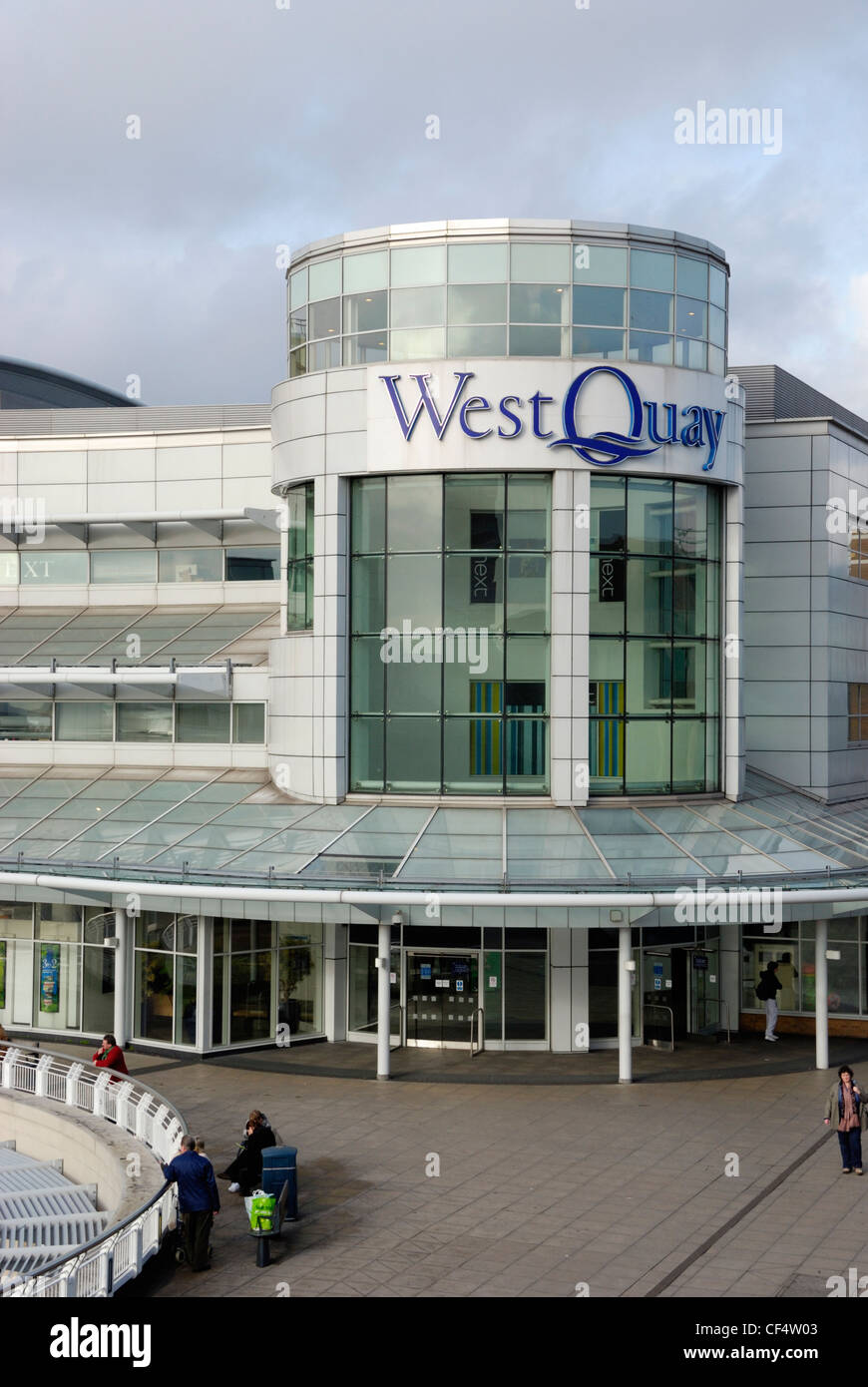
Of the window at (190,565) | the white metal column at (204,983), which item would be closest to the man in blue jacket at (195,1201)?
the white metal column at (204,983)

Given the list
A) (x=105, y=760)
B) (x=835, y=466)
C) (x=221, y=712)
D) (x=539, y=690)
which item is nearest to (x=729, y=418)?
(x=835, y=466)

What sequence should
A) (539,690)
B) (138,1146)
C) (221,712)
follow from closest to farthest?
(138,1146) → (539,690) → (221,712)

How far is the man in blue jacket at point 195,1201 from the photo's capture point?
52.4 feet

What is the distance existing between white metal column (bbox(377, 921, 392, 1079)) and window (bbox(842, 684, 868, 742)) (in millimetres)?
13948

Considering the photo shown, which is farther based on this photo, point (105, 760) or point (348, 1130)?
point (105, 760)

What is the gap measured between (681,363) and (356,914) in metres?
12.9

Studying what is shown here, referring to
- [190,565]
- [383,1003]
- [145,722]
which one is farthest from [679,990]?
[190,565]

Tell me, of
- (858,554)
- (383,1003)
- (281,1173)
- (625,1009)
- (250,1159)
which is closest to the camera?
(281,1173)

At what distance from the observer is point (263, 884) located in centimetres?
2569

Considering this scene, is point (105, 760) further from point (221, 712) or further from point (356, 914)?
point (356, 914)

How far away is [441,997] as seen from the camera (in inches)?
1113

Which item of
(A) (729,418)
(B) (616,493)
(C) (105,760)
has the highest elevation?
(A) (729,418)

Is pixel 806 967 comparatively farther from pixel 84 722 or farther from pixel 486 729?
pixel 84 722

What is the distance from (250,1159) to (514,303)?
1718 centimetres
